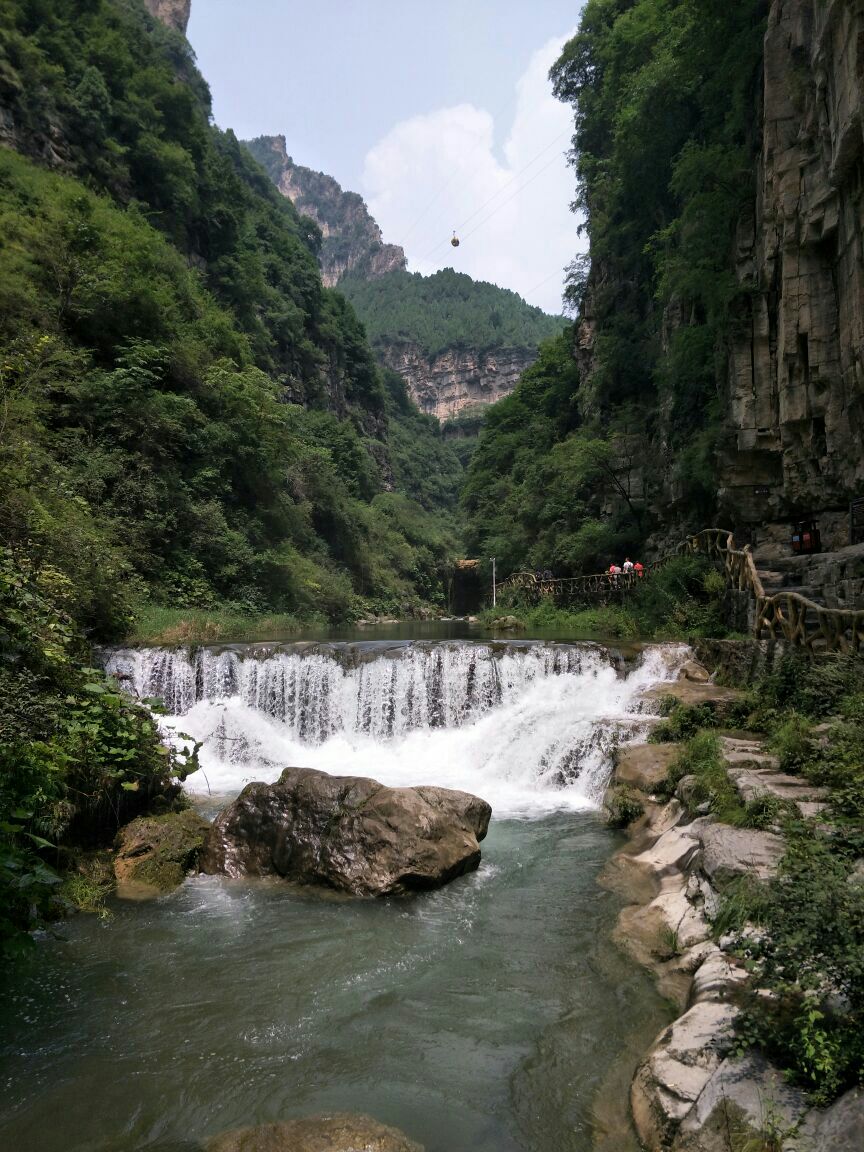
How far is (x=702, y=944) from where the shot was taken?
5016 mm

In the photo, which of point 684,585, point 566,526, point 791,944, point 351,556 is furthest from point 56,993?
point 351,556

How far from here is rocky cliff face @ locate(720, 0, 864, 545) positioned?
1198 cm

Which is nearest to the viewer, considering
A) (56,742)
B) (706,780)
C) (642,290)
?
(56,742)

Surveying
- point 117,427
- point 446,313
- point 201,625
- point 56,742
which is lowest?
point 56,742

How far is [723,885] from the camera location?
208 inches

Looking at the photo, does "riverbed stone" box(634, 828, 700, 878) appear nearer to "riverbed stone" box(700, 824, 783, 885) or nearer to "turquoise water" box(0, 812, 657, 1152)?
"riverbed stone" box(700, 824, 783, 885)

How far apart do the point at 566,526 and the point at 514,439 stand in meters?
13.8

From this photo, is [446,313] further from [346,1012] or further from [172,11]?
[346,1012]

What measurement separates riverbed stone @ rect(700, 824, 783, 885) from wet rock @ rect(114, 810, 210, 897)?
5361 mm

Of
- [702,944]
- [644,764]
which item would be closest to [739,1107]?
[702,944]

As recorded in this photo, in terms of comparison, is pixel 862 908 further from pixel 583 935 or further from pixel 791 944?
pixel 583 935

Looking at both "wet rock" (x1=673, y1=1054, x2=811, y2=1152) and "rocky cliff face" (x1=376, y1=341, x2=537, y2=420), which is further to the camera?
"rocky cliff face" (x1=376, y1=341, x2=537, y2=420)

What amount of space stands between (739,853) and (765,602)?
7.31 m

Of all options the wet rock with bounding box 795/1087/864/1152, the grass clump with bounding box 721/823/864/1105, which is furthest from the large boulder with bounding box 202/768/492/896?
the wet rock with bounding box 795/1087/864/1152
